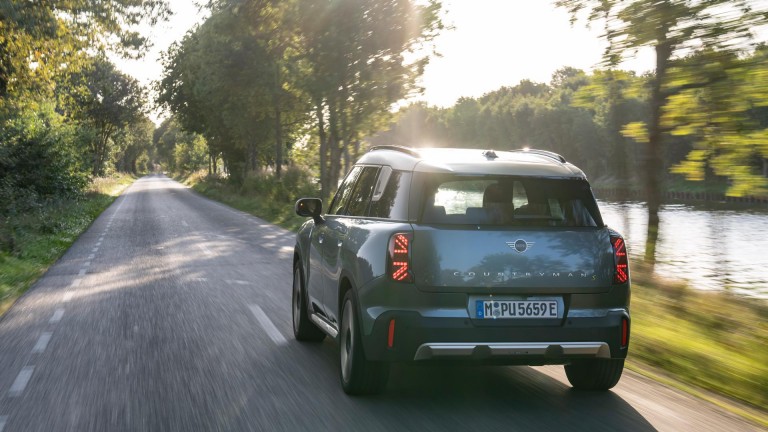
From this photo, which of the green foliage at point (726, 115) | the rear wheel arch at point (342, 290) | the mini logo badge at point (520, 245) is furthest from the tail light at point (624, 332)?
the green foliage at point (726, 115)

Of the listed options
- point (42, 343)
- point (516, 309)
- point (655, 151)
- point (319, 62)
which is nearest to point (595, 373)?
point (516, 309)

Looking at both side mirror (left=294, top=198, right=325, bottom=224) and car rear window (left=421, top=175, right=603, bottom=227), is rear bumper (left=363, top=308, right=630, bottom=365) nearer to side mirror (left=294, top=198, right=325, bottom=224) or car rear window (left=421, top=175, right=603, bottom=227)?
car rear window (left=421, top=175, right=603, bottom=227)

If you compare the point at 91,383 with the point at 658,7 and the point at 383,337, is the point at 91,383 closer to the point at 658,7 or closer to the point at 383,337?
the point at 383,337

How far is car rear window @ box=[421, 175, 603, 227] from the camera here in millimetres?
5070

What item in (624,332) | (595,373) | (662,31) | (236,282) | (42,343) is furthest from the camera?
(236,282)

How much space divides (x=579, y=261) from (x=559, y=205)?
47cm

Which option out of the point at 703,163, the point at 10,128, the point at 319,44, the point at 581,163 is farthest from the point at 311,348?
the point at 581,163

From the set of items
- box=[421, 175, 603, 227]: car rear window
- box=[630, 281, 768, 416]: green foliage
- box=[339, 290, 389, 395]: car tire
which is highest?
box=[421, 175, 603, 227]: car rear window

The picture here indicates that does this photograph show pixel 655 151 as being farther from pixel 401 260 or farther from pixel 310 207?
pixel 401 260

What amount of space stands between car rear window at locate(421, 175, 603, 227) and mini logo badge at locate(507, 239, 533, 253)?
18 cm

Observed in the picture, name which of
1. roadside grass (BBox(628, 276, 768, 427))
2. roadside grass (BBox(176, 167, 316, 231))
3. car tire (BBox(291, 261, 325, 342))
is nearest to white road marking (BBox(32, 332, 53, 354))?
car tire (BBox(291, 261, 325, 342))

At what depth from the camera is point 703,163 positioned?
10.7 metres

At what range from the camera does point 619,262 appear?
5.11 metres

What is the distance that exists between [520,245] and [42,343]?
5027 millimetres
